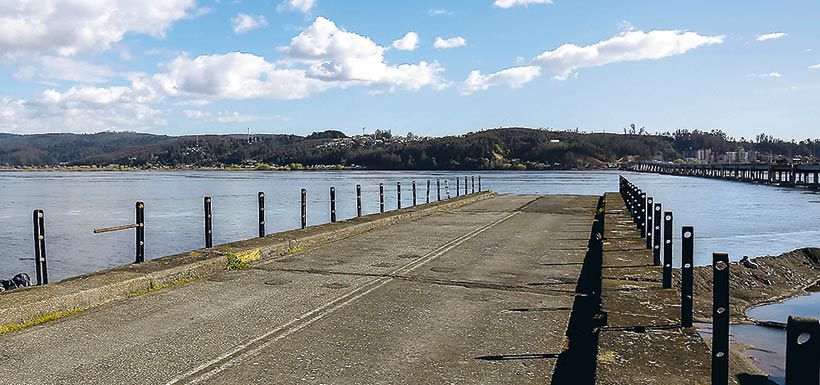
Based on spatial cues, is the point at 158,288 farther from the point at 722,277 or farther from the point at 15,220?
the point at 15,220

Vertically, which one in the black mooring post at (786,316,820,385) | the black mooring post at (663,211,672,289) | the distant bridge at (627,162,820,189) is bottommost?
the distant bridge at (627,162,820,189)

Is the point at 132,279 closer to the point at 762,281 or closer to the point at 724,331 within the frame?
the point at 724,331

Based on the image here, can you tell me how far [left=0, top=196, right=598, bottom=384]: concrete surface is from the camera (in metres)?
5.05

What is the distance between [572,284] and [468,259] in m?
2.49

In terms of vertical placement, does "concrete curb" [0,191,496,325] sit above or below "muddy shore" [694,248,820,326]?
above

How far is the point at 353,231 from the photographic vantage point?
15141mm

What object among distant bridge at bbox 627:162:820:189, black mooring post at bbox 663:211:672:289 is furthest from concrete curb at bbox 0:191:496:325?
distant bridge at bbox 627:162:820:189

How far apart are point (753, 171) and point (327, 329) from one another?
121021 millimetres

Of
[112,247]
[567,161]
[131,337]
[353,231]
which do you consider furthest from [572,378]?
[567,161]

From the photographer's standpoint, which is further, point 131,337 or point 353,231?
point 353,231

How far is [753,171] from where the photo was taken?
370ft

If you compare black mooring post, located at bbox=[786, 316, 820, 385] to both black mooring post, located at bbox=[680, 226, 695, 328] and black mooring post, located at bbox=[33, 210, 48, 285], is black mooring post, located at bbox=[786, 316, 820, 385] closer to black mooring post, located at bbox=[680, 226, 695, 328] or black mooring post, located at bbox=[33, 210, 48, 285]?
black mooring post, located at bbox=[680, 226, 695, 328]

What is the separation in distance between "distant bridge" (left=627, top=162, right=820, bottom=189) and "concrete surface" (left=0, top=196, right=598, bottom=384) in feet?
272

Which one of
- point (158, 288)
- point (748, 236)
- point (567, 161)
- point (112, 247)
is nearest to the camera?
point (158, 288)
